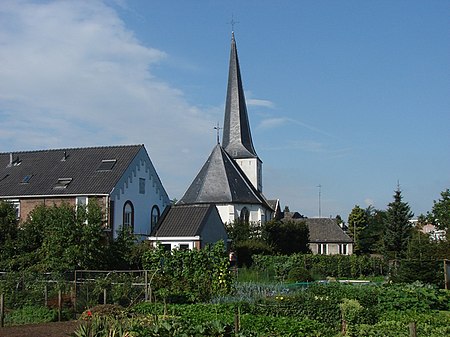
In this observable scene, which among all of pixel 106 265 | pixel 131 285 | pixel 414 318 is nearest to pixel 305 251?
pixel 106 265

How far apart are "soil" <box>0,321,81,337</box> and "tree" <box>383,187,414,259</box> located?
4522 centimetres

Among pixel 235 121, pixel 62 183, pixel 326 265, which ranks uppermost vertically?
pixel 235 121

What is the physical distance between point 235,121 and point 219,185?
15.2m

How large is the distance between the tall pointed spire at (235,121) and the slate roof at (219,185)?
33.8 ft

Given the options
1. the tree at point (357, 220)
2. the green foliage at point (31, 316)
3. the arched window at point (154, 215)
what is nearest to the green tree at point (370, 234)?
the tree at point (357, 220)

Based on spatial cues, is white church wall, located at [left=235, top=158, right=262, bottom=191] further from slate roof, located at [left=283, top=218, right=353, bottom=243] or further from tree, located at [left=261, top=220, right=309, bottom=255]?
tree, located at [left=261, top=220, right=309, bottom=255]

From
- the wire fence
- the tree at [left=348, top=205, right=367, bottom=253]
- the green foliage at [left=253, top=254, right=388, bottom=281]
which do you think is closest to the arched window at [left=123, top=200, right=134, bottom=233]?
the green foliage at [left=253, top=254, right=388, bottom=281]

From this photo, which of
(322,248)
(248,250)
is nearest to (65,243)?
(248,250)

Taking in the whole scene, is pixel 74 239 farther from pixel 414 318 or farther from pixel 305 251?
pixel 305 251

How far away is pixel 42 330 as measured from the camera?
57.4 ft

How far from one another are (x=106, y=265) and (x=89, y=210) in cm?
319

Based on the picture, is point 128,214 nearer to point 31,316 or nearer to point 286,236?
point 31,316

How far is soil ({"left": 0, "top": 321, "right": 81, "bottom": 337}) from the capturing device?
16422mm

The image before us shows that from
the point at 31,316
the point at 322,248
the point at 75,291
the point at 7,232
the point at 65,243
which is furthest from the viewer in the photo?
the point at 322,248
